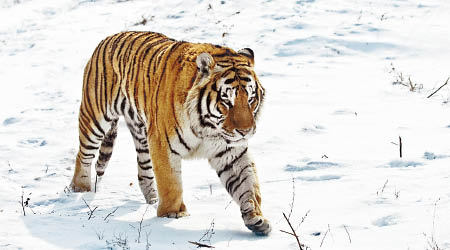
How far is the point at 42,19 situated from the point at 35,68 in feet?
12.6

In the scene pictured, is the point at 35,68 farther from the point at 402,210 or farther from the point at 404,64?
the point at 402,210

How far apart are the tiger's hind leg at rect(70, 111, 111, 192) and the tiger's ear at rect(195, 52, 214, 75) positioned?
182 centimetres

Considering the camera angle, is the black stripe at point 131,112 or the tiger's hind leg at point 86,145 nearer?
the black stripe at point 131,112

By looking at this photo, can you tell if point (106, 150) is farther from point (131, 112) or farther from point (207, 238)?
point (207, 238)

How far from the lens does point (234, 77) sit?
4246 mm

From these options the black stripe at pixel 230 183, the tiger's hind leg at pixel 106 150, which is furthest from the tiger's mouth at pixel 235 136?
the tiger's hind leg at pixel 106 150

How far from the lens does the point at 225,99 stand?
4.20 meters

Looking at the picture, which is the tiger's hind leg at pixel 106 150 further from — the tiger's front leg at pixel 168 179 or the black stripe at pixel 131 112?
the tiger's front leg at pixel 168 179

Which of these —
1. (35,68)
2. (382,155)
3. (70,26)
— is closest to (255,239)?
(382,155)

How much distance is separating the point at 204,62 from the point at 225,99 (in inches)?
12.2

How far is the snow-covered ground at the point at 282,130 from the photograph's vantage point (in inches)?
161

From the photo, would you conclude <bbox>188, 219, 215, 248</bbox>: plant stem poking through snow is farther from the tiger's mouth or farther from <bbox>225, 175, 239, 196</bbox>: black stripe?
the tiger's mouth

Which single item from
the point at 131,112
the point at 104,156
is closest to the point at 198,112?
the point at 131,112

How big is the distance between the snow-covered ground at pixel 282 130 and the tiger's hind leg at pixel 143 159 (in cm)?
22
